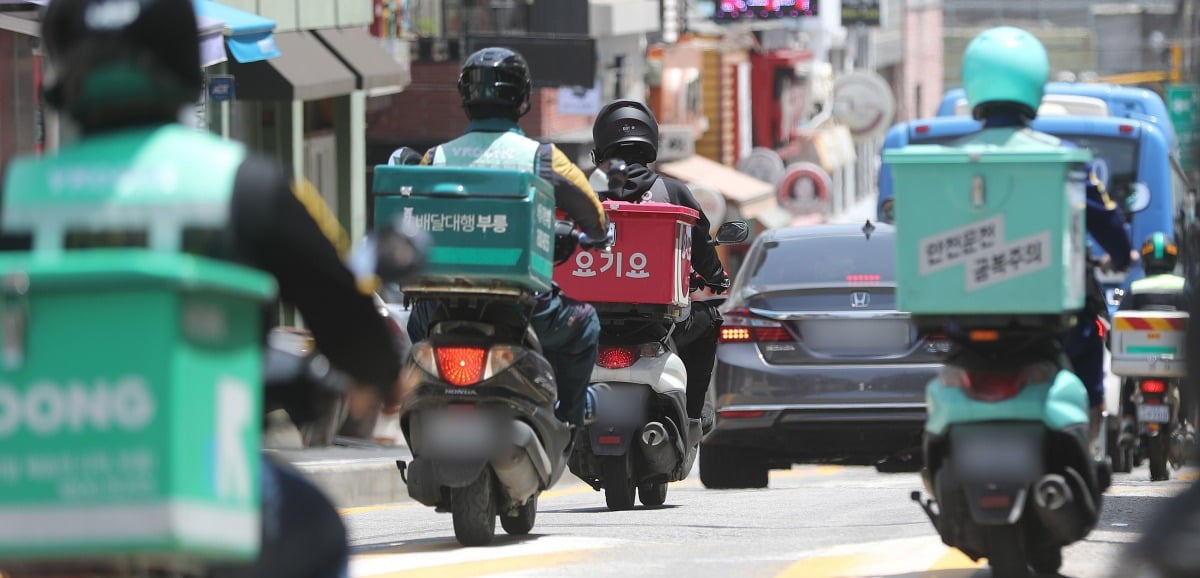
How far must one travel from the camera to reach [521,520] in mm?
9516

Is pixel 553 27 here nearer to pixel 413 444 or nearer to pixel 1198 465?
pixel 413 444

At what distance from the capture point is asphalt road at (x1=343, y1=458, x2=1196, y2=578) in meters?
8.34

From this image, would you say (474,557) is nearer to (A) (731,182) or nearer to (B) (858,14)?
(A) (731,182)

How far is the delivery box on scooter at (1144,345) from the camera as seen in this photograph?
13852 millimetres

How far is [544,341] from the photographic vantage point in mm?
9266

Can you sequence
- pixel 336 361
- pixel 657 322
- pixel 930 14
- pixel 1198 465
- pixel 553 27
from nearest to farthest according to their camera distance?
pixel 336 361 < pixel 1198 465 < pixel 657 322 < pixel 553 27 < pixel 930 14

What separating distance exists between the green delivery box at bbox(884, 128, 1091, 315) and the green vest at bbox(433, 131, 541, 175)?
198 centimetres

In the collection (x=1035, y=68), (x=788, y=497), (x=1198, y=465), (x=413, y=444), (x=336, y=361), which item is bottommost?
(x=788, y=497)

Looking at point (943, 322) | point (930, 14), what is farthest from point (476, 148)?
point (930, 14)

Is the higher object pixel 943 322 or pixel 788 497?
pixel 943 322

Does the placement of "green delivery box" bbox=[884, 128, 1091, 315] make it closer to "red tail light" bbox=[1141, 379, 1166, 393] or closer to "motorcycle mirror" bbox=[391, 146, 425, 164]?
"motorcycle mirror" bbox=[391, 146, 425, 164]

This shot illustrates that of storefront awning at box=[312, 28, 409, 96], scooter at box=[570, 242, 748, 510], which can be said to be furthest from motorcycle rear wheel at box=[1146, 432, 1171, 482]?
storefront awning at box=[312, 28, 409, 96]

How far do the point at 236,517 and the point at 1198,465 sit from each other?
2.10 meters

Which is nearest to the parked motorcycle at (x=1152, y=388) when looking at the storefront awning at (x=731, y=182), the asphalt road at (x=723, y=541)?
the asphalt road at (x=723, y=541)
